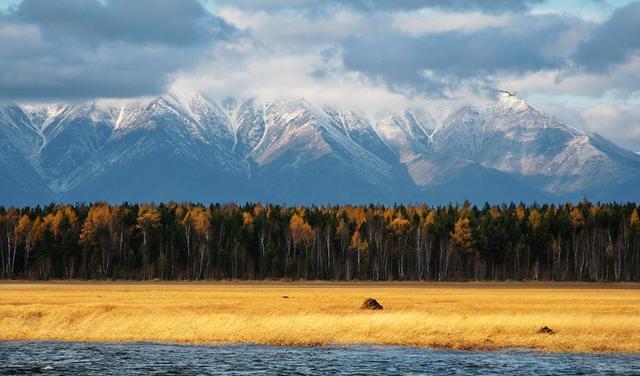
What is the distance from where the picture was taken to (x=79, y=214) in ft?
653

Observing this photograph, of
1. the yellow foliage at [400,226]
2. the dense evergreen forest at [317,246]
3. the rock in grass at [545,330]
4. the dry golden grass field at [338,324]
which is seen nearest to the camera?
the dry golden grass field at [338,324]

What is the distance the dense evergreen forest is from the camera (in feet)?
586

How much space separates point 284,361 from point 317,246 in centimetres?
14093

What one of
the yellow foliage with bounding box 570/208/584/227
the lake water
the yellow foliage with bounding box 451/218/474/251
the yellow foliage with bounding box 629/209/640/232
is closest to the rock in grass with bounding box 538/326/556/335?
the lake water

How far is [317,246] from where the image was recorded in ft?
632

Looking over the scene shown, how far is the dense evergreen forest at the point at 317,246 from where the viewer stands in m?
178

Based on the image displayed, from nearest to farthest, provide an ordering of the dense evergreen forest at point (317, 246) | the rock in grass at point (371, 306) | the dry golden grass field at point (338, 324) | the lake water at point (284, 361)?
the lake water at point (284, 361) < the dry golden grass field at point (338, 324) < the rock in grass at point (371, 306) < the dense evergreen forest at point (317, 246)

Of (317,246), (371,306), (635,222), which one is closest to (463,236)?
(317,246)

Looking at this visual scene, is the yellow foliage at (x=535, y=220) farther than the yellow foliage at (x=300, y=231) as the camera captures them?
No

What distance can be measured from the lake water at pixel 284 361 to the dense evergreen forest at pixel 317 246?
120944 millimetres

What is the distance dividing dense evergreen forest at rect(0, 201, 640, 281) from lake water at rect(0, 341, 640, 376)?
120944mm

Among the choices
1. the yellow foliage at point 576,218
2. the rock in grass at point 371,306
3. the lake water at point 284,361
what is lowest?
the lake water at point 284,361

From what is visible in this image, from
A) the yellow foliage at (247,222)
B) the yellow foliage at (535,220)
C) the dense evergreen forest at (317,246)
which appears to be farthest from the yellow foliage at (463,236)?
the yellow foliage at (247,222)

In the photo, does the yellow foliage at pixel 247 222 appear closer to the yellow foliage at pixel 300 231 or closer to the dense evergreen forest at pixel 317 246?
the dense evergreen forest at pixel 317 246
